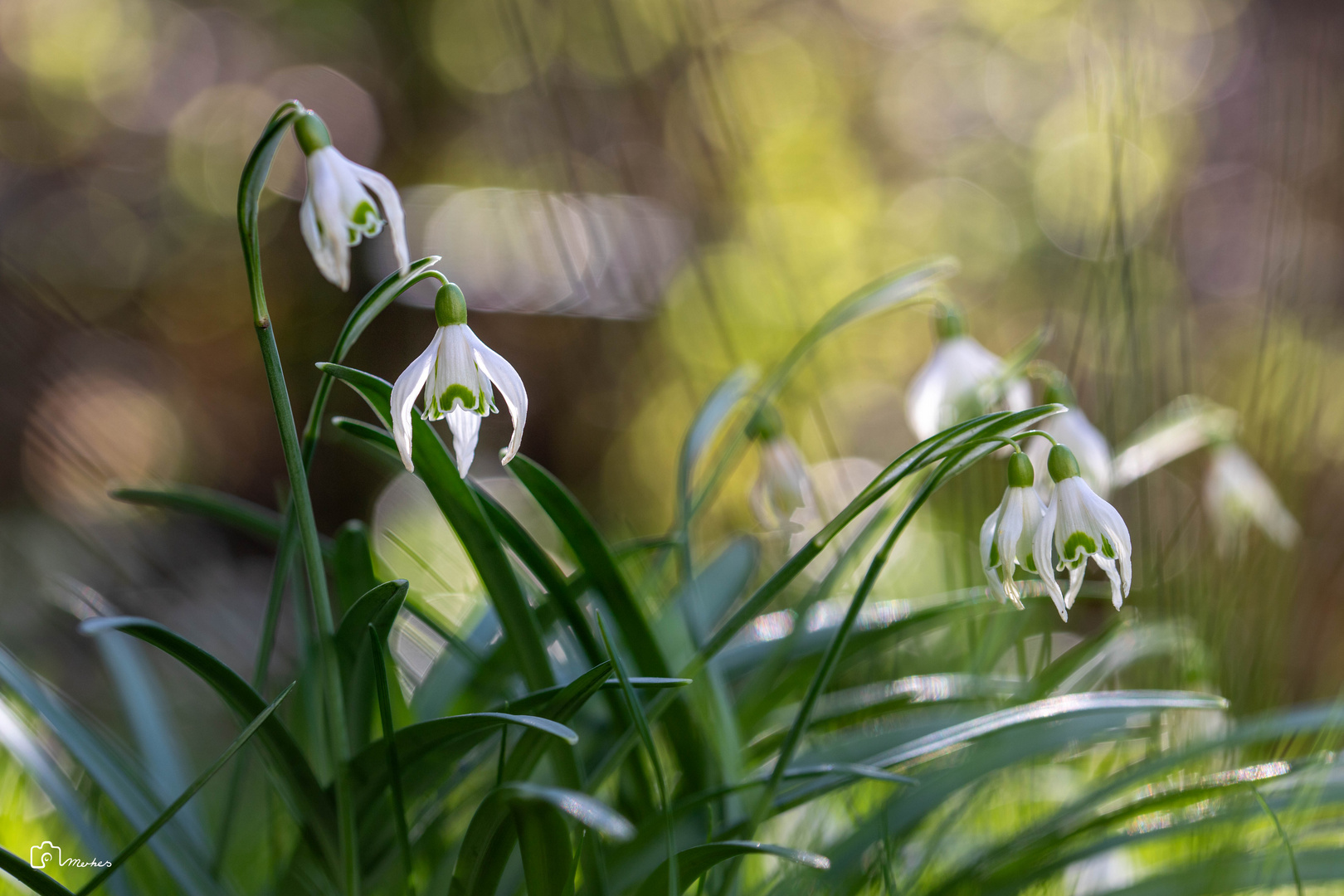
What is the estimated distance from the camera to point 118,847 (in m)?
0.77

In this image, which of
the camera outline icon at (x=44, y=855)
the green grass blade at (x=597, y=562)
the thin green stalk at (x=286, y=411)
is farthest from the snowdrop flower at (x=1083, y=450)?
the camera outline icon at (x=44, y=855)

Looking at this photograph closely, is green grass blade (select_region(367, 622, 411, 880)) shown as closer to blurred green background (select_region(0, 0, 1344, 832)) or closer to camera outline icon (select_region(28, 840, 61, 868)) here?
camera outline icon (select_region(28, 840, 61, 868))

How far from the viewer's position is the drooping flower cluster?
1.92 feet

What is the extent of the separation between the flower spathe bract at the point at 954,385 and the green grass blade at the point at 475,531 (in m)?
0.49

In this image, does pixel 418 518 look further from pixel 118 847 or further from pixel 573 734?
pixel 573 734

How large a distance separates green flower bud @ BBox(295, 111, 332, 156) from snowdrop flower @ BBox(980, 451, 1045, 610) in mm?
493

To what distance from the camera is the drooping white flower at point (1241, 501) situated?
97 centimetres

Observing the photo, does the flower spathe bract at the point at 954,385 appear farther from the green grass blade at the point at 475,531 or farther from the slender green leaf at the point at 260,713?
the slender green leaf at the point at 260,713

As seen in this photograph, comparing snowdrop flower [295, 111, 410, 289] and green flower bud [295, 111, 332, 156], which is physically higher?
green flower bud [295, 111, 332, 156]

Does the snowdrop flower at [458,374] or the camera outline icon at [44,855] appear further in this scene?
the camera outline icon at [44,855]

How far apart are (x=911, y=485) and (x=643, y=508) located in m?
2.79

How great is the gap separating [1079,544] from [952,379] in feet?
1.15

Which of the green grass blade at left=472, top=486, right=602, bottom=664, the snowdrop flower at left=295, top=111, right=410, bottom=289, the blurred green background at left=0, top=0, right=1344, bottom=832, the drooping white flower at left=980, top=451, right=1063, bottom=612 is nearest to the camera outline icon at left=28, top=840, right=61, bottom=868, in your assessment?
the green grass blade at left=472, top=486, right=602, bottom=664

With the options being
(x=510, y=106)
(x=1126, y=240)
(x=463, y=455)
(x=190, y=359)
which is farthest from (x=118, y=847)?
(x=510, y=106)
